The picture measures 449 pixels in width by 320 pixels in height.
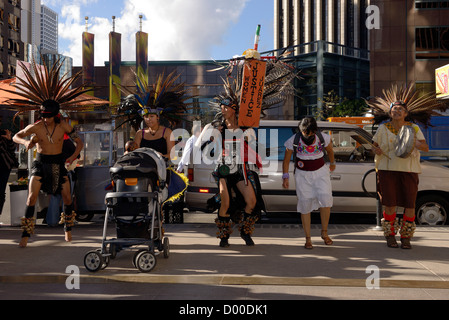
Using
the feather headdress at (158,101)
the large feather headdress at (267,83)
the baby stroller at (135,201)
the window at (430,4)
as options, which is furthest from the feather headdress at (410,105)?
the window at (430,4)

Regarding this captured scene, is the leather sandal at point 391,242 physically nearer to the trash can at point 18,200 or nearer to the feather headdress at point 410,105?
the feather headdress at point 410,105

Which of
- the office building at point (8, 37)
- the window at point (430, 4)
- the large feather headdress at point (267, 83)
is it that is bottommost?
the large feather headdress at point (267, 83)

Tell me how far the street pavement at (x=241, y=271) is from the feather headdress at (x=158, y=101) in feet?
5.92

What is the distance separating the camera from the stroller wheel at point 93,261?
5.80 meters

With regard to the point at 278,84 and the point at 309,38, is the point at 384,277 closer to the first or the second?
the point at 278,84

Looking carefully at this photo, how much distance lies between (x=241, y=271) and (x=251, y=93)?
277cm

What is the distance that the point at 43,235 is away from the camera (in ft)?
28.2

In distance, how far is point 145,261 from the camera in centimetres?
582

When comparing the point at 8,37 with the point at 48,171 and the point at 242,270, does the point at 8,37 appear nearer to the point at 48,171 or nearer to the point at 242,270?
the point at 48,171

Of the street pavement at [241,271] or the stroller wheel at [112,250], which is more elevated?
the stroller wheel at [112,250]

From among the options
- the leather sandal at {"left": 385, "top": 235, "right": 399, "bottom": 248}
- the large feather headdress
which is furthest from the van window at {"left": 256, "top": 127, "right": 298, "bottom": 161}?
the leather sandal at {"left": 385, "top": 235, "right": 399, "bottom": 248}

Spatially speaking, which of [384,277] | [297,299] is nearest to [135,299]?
[297,299]

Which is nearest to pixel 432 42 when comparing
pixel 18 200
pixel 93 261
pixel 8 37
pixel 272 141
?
pixel 272 141
